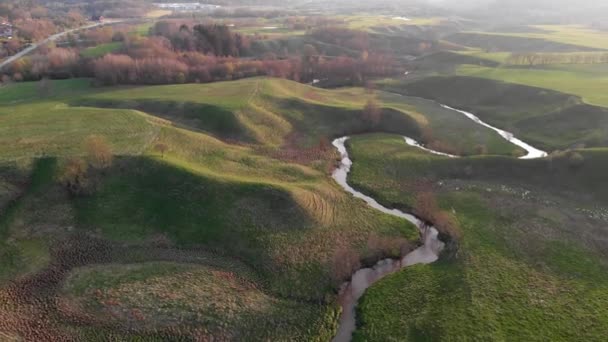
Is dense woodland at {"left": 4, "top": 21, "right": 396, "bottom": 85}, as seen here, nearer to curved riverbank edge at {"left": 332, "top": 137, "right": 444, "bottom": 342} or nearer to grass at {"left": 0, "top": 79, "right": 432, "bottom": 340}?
grass at {"left": 0, "top": 79, "right": 432, "bottom": 340}

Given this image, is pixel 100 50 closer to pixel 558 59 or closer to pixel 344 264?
pixel 344 264

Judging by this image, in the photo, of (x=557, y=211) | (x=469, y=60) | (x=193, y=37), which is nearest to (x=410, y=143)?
(x=557, y=211)

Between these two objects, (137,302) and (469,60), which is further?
(469,60)

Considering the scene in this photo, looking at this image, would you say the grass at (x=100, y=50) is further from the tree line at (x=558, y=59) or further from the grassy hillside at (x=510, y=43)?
the grassy hillside at (x=510, y=43)

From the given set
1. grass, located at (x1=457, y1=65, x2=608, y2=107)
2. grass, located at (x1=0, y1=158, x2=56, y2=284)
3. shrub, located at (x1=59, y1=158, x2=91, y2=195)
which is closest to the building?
grass, located at (x1=0, y1=158, x2=56, y2=284)

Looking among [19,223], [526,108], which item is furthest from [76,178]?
[526,108]

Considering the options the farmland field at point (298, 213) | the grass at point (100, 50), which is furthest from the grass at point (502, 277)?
the grass at point (100, 50)

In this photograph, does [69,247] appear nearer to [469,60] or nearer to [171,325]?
[171,325]
